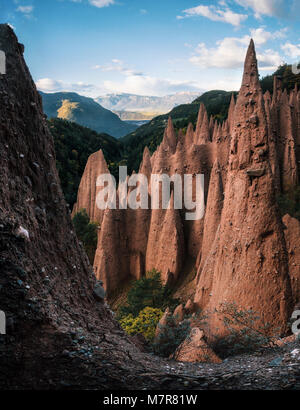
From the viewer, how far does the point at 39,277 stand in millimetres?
3744

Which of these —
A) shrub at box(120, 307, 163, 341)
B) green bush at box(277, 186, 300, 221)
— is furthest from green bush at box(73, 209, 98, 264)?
green bush at box(277, 186, 300, 221)

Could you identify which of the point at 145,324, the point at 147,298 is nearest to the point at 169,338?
the point at 145,324

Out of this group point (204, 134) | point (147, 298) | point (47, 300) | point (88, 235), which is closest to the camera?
point (47, 300)

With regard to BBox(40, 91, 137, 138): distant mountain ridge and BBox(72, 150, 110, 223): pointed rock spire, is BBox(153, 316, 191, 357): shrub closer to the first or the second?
BBox(72, 150, 110, 223): pointed rock spire

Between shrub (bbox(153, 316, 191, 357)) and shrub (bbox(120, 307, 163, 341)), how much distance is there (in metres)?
2.64

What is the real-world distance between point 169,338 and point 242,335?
2.06 meters

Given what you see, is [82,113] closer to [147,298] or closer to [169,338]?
[147,298]

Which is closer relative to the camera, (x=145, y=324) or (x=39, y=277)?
(x=39, y=277)

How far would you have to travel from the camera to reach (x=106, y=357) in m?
3.30

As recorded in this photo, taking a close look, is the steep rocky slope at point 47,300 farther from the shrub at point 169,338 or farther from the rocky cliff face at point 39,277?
the shrub at point 169,338

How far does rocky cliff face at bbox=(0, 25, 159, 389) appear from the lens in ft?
9.32

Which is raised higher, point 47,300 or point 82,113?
point 82,113
